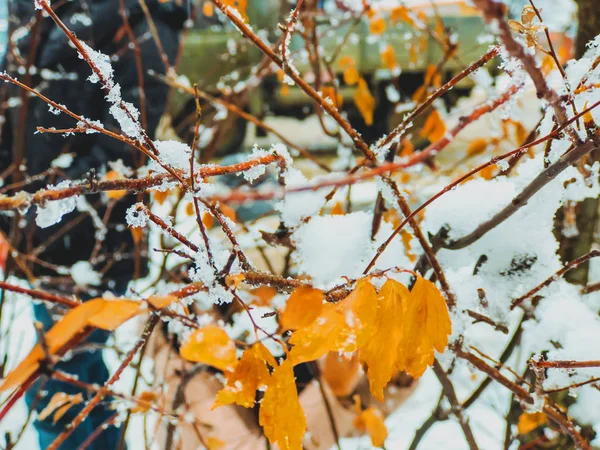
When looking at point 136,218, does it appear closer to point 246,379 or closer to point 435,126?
point 246,379

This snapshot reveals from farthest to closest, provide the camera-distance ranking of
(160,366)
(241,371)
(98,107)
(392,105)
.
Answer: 1. (392,105)
2. (160,366)
3. (98,107)
4. (241,371)

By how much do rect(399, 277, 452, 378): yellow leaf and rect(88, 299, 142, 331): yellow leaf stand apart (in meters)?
0.32

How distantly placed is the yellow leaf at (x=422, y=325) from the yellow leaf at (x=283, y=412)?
6.0 inches

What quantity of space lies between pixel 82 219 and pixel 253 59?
2.97m

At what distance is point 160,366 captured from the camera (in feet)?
8.30

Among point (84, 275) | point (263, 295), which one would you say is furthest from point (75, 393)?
point (263, 295)

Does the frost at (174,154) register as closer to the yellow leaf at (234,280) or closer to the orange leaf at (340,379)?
the yellow leaf at (234,280)

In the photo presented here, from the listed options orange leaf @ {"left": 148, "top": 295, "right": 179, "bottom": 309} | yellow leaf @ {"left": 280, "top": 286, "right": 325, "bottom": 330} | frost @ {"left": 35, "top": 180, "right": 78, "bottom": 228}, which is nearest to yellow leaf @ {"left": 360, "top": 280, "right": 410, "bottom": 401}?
yellow leaf @ {"left": 280, "top": 286, "right": 325, "bottom": 330}

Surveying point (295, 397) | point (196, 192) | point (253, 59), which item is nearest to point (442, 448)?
point (295, 397)

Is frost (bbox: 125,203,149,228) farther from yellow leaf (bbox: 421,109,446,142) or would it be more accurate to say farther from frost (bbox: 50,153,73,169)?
yellow leaf (bbox: 421,109,446,142)

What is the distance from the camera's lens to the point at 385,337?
583 mm

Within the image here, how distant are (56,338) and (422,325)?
0.40 meters

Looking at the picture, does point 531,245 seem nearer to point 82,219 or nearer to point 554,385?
point 554,385

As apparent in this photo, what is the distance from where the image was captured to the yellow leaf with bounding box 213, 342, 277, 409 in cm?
54
